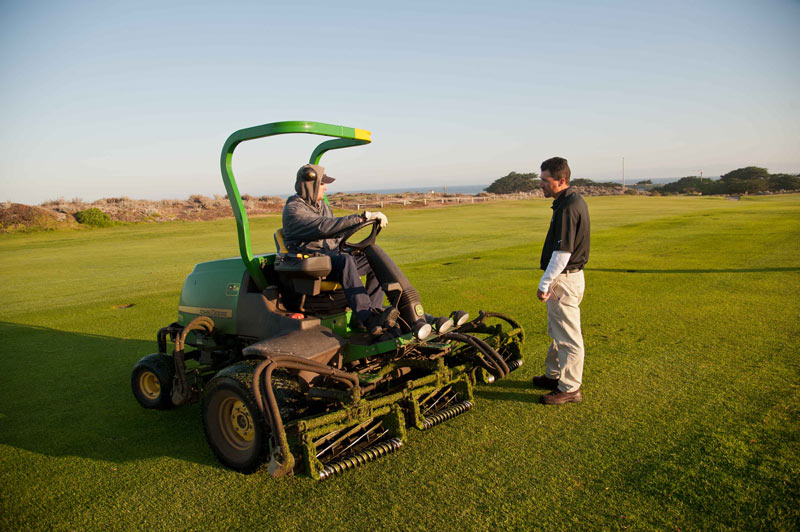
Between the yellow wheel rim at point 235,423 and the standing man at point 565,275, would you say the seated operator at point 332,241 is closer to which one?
the yellow wheel rim at point 235,423

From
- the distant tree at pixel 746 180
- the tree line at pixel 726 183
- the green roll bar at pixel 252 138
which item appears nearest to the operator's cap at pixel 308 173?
the green roll bar at pixel 252 138

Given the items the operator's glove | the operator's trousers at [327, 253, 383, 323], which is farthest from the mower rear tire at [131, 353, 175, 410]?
the operator's glove

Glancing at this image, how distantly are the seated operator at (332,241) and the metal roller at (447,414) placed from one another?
31.2 inches

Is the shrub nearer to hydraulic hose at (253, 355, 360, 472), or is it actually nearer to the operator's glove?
the operator's glove

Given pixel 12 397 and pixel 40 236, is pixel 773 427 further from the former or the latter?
pixel 40 236

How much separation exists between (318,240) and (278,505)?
2.21 m

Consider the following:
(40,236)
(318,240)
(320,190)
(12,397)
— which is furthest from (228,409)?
(40,236)

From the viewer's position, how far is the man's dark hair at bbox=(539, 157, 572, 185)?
15.5 feet

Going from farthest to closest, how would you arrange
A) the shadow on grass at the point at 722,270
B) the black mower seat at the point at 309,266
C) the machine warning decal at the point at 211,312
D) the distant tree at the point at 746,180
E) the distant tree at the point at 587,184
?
the distant tree at the point at 587,184, the distant tree at the point at 746,180, the shadow on grass at the point at 722,270, the machine warning decal at the point at 211,312, the black mower seat at the point at 309,266

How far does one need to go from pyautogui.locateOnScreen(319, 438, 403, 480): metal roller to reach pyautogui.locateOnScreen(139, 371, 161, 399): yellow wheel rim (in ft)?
8.15

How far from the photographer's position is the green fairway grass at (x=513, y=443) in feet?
10.2

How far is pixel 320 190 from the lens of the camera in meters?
4.86

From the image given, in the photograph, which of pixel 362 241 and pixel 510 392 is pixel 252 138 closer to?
pixel 362 241

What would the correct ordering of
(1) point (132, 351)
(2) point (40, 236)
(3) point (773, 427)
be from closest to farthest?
(3) point (773, 427)
(1) point (132, 351)
(2) point (40, 236)
